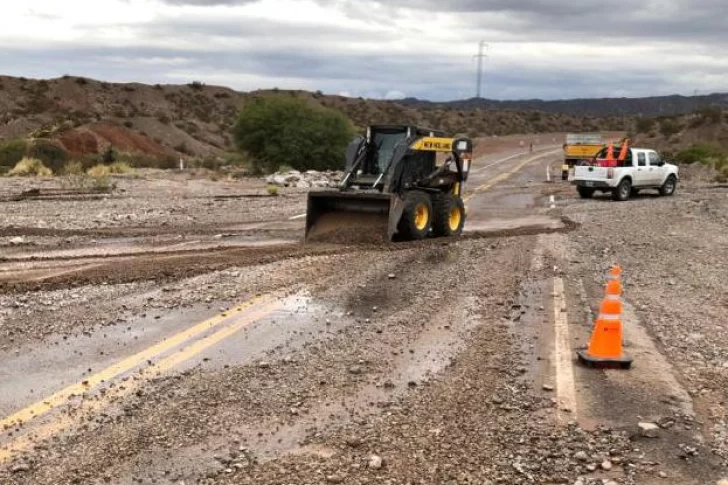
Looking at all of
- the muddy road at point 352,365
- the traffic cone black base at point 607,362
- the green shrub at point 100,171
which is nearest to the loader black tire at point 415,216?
the muddy road at point 352,365

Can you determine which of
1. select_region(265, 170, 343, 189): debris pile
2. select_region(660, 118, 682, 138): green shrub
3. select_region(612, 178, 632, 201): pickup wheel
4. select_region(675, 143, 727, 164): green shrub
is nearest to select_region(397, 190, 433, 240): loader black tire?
select_region(612, 178, 632, 201): pickup wheel

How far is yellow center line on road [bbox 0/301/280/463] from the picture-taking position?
515 centimetres

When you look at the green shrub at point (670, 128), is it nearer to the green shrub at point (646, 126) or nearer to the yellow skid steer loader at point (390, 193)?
the green shrub at point (646, 126)

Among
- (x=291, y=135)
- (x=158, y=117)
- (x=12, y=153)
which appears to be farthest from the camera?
(x=158, y=117)

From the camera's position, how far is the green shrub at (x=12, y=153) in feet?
134

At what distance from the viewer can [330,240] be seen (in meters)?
15.3

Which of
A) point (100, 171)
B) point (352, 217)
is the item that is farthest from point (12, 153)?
point (352, 217)

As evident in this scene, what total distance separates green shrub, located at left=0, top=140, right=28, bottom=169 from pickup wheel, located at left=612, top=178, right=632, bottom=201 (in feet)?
95.1

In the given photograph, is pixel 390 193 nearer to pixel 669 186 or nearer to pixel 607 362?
pixel 607 362

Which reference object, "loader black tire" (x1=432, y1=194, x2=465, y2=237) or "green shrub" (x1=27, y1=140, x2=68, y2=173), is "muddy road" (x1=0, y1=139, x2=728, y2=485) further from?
"green shrub" (x1=27, y1=140, x2=68, y2=173)

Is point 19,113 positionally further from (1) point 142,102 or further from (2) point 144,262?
(2) point 144,262

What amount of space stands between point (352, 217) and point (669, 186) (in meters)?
19.7

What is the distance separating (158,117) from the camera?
2980 inches

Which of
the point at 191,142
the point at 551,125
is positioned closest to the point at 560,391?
the point at 191,142
